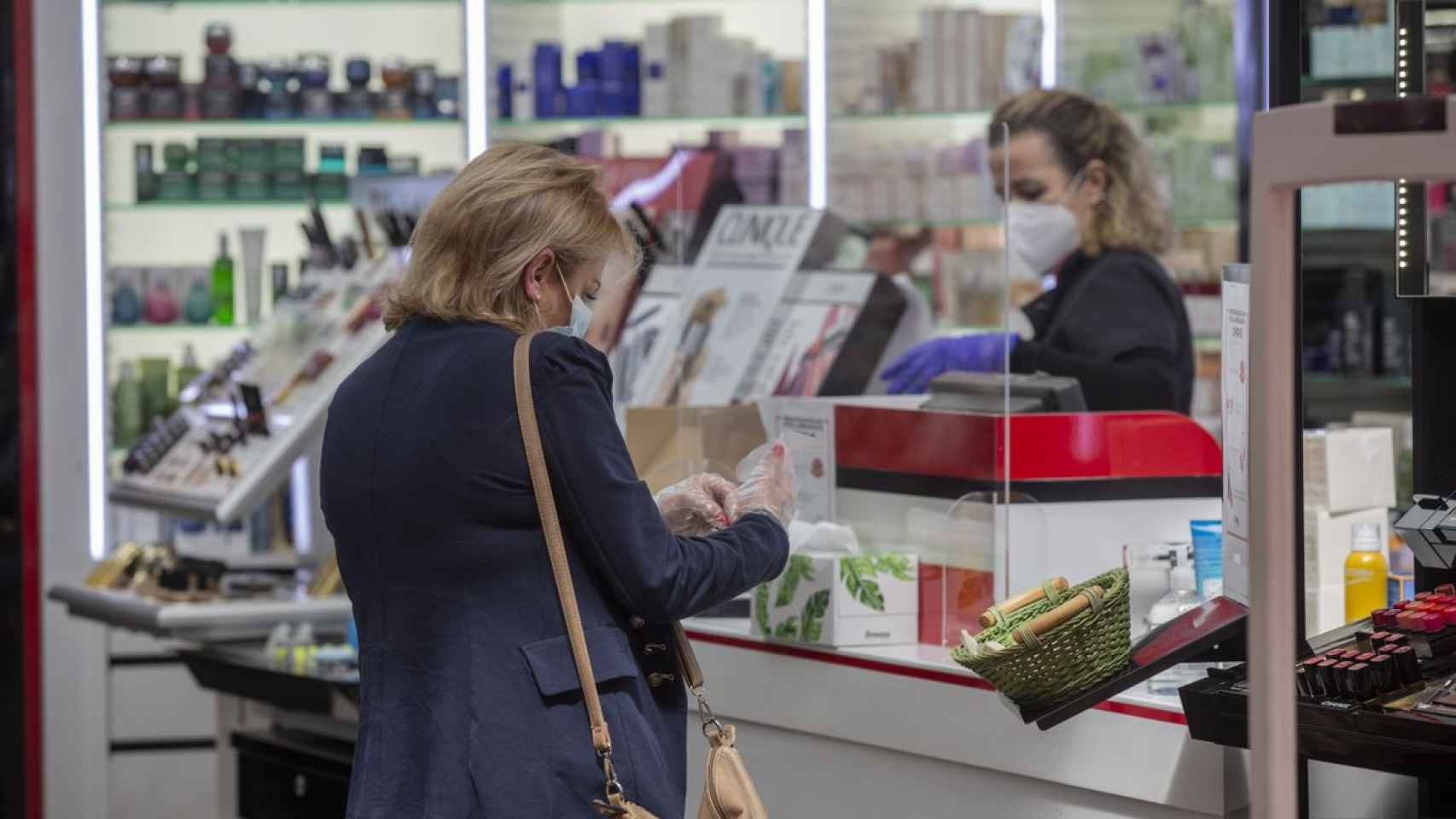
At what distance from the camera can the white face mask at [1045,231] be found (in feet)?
13.9

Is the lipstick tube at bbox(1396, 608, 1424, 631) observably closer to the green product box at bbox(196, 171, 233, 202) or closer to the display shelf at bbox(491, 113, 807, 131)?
the display shelf at bbox(491, 113, 807, 131)

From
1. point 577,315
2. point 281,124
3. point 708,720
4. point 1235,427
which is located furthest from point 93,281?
point 1235,427

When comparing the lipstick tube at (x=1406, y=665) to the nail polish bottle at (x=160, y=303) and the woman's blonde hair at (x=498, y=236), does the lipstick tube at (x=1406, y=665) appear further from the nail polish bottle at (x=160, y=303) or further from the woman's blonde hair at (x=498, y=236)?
the nail polish bottle at (x=160, y=303)

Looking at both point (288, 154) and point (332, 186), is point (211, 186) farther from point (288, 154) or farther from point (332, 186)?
point (332, 186)

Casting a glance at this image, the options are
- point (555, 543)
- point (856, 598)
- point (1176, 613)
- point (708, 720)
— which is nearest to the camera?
point (555, 543)

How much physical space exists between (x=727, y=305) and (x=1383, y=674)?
2.04m

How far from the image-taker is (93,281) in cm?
564

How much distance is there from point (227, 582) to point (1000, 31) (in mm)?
2920

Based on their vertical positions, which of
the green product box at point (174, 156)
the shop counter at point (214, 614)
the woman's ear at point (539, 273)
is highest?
the green product box at point (174, 156)

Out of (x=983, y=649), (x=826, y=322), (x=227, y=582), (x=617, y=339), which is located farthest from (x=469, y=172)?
(x=227, y=582)

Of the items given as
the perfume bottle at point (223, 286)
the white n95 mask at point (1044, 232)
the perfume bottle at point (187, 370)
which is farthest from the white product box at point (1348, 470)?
the perfume bottle at point (223, 286)

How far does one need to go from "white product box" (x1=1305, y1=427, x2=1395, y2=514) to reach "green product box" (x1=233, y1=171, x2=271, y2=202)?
13.0 feet

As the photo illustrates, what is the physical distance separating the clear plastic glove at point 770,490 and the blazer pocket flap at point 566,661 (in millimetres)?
309

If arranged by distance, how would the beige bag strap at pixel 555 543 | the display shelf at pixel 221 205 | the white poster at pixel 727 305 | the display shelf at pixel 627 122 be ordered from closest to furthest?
the beige bag strap at pixel 555 543
the white poster at pixel 727 305
the display shelf at pixel 221 205
the display shelf at pixel 627 122
